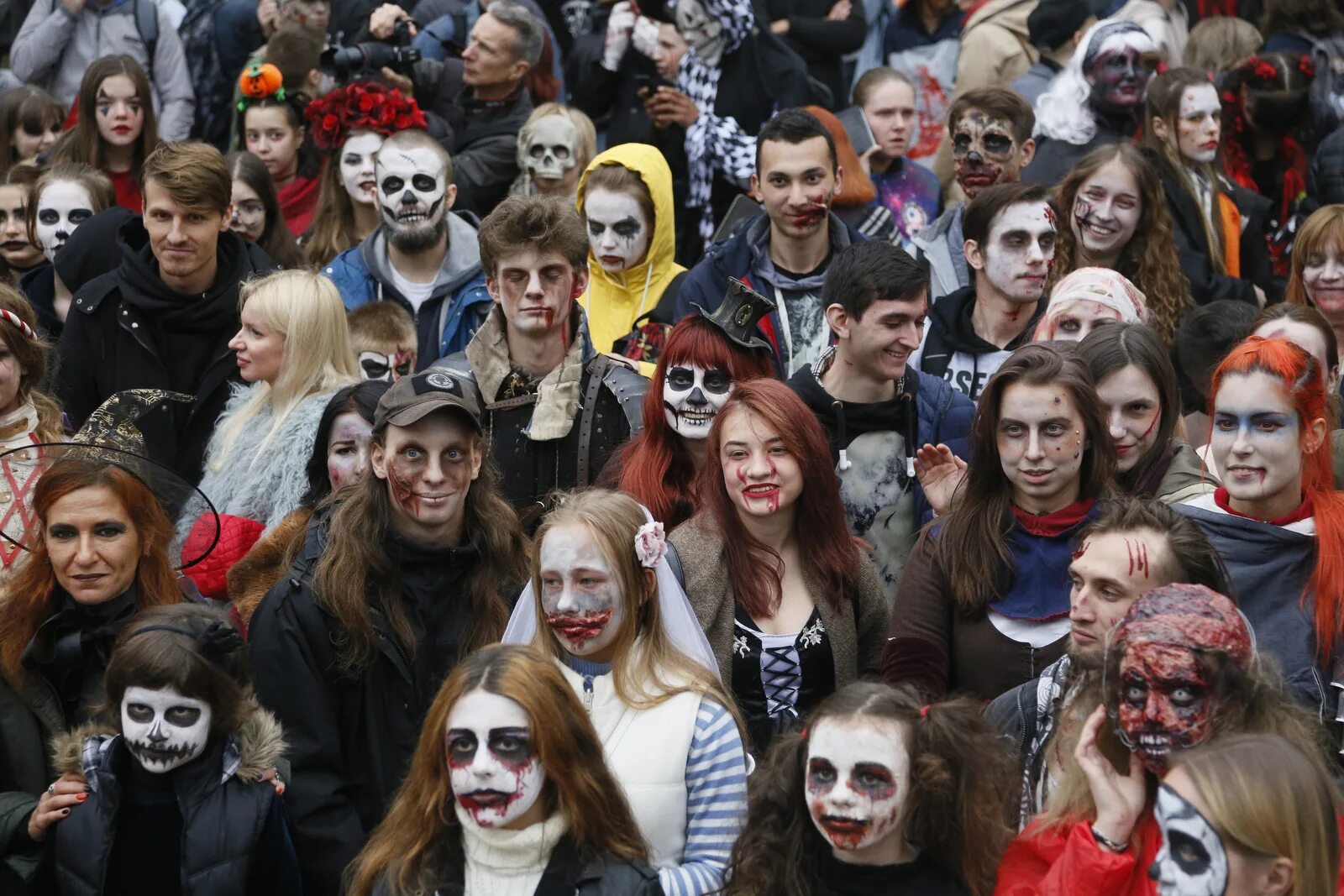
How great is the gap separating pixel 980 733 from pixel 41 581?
2.67 metres

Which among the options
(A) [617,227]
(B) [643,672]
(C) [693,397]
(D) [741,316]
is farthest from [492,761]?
(A) [617,227]

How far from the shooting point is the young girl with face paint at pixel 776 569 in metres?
5.36

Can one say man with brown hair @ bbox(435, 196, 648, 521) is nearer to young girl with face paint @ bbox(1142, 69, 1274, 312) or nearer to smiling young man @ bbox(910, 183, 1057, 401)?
smiling young man @ bbox(910, 183, 1057, 401)

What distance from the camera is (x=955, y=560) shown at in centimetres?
527

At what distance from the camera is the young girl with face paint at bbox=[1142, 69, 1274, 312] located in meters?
8.02

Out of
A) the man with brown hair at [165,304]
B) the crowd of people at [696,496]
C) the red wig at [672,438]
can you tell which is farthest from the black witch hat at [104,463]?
the red wig at [672,438]

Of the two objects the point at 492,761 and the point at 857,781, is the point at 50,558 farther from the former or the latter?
the point at 857,781

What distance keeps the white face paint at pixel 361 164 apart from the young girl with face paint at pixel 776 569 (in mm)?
3725

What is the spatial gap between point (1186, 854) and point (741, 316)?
9.19 feet

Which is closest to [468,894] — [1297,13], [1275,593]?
[1275,593]

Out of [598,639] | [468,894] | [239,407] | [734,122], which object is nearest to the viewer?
[468,894]

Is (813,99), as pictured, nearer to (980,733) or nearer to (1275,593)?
(1275,593)

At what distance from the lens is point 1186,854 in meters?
3.88

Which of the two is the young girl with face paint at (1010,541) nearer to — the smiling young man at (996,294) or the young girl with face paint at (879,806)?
the young girl with face paint at (879,806)
